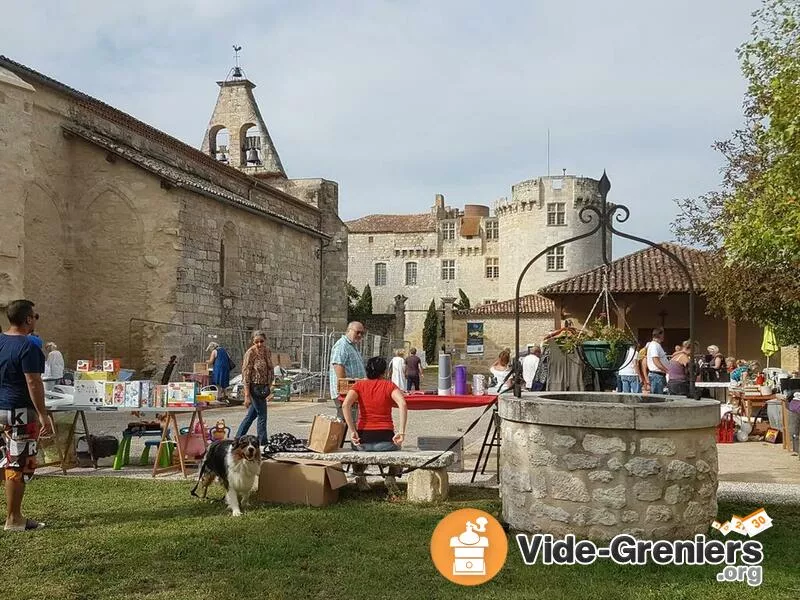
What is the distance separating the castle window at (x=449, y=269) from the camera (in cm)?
6234

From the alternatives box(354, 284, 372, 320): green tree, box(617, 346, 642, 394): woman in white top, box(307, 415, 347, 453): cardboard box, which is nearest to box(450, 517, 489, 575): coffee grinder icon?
box(307, 415, 347, 453): cardboard box

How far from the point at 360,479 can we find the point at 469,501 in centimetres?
108

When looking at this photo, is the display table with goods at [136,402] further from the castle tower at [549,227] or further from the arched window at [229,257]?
the castle tower at [549,227]

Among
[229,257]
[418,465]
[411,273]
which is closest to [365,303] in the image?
[411,273]

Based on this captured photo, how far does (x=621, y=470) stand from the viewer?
542 centimetres

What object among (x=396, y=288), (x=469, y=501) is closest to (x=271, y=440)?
(x=469, y=501)

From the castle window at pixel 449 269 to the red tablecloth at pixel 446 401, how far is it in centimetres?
5393

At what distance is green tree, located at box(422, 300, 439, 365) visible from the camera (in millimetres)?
53438

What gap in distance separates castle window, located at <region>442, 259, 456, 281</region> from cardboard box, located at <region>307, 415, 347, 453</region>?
55.0m

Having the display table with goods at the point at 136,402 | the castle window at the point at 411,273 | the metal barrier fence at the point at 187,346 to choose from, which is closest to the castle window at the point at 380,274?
the castle window at the point at 411,273

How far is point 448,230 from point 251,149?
109 ft

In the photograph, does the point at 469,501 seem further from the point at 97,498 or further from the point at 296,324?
the point at 296,324

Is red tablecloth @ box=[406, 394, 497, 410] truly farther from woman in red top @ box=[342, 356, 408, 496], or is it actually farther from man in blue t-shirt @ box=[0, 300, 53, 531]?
man in blue t-shirt @ box=[0, 300, 53, 531]

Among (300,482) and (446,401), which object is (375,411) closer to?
(300,482)
